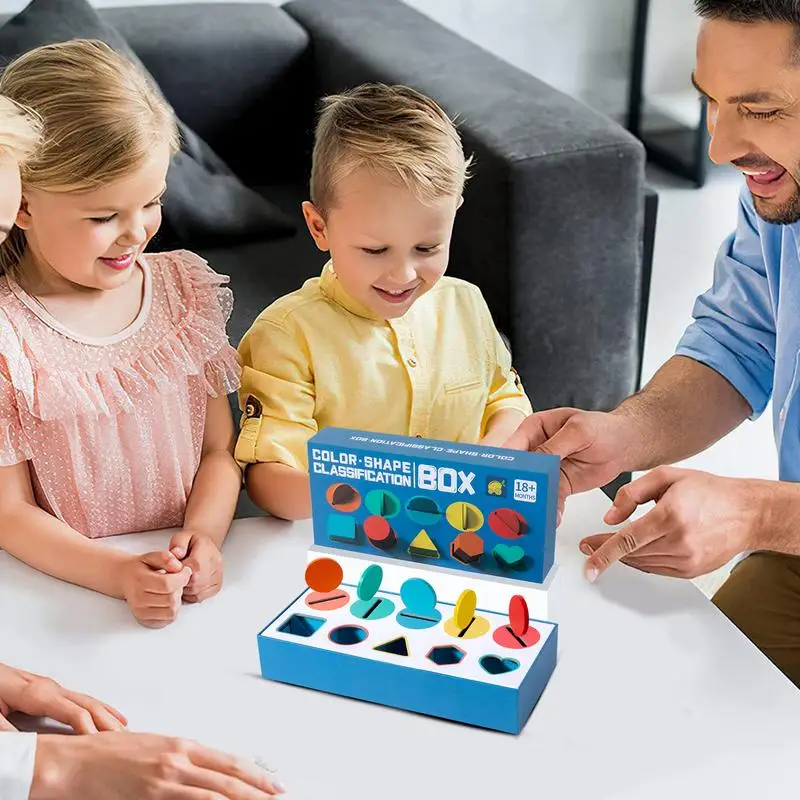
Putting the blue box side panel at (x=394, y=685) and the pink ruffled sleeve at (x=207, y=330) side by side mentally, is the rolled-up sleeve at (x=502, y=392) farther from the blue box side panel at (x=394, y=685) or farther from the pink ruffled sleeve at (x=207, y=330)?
the blue box side panel at (x=394, y=685)

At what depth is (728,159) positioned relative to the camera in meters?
1.27

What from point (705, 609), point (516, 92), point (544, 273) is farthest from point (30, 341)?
point (516, 92)

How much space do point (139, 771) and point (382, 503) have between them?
286 mm

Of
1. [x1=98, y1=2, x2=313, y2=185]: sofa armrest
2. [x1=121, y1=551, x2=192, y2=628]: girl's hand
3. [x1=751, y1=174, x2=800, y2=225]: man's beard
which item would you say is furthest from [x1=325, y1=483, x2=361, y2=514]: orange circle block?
[x1=98, y1=2, x2=313, y2=185]: sofa armrest

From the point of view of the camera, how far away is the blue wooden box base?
926 mm

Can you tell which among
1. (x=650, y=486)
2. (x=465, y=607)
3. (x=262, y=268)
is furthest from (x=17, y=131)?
(x=262, y=268)

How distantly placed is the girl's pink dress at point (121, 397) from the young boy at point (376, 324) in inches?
2.8

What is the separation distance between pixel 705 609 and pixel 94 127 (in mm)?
773

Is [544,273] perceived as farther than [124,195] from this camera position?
Yes

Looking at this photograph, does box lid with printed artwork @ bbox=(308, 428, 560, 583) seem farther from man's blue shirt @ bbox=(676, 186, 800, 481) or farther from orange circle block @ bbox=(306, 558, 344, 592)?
man's blue shirt @ bbox=(676, 186, 800, 481)

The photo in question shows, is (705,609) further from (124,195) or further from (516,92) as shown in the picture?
(516,92)

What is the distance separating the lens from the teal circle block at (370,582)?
3.28 feet

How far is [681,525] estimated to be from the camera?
3.62ft

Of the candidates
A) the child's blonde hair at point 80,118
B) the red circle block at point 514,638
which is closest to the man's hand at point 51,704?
the red circle block at point 514,638
